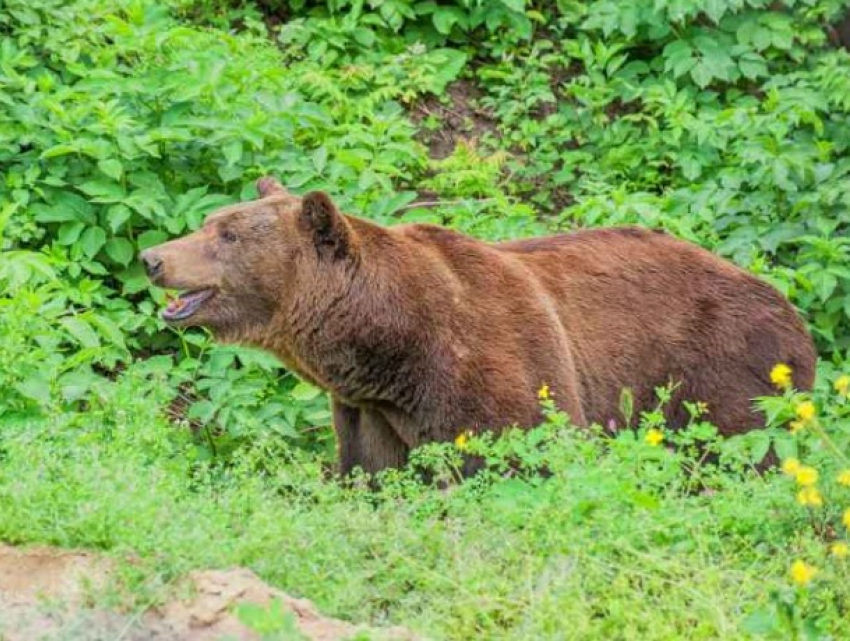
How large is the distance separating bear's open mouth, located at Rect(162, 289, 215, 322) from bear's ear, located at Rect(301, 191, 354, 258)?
0.49 meters

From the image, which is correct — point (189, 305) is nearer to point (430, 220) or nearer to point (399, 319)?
point (399, 319)

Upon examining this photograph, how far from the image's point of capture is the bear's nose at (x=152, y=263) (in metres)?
7.95

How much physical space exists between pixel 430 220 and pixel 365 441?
2245mm

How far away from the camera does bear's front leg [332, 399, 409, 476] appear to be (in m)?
8.16

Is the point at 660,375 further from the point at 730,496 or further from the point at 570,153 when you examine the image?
the point at 570,153

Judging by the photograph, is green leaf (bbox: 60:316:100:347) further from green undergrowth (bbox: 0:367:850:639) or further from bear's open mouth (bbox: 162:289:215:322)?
green undergrowth (bbox: 0:367:850:639)

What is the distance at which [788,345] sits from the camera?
8.91 metres

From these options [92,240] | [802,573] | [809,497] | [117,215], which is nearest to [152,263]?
[117,215]

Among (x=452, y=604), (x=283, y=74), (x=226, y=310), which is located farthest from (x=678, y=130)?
(x=452, y=604)

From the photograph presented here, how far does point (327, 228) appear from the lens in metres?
8.09

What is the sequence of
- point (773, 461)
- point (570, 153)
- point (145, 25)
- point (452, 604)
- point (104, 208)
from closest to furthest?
point (452, 604) → point (773, 461) → point (104, 208) → point (145, 25) → point (570, 153)

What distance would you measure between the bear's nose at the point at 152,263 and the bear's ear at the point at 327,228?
2.07ft

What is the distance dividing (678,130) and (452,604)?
5.71 metres

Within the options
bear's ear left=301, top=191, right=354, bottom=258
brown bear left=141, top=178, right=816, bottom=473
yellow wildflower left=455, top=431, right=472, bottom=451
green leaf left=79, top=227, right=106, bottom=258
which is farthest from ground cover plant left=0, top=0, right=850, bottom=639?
bear's ear left=301, top=191, right=354, bottom=258
